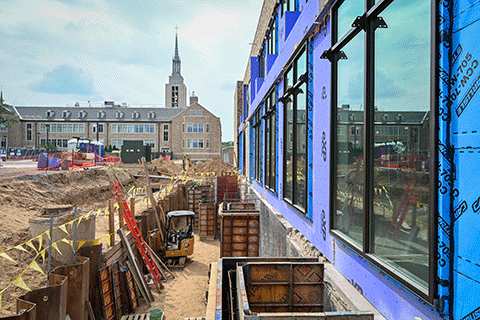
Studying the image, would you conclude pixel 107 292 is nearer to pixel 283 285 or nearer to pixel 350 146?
pixel 283 285

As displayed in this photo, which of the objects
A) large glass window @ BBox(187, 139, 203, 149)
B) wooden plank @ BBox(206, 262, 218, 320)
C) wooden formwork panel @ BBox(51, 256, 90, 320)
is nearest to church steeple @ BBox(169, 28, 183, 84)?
large glass window @ BBox(187, 139, 203, 149)

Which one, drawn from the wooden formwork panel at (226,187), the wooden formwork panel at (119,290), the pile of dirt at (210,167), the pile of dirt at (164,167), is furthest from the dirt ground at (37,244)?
the pile of dirt at (164,167)

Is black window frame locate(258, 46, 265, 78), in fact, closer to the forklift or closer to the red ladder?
the forklift

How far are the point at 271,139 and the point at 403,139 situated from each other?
863 cm

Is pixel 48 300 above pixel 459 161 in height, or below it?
below

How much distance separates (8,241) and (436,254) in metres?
11.2

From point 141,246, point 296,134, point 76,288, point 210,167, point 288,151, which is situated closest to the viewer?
point 296,134

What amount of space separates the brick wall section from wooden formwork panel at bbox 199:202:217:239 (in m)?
44.3

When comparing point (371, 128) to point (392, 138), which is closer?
point (392, 138)

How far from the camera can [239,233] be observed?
11570 millimetres

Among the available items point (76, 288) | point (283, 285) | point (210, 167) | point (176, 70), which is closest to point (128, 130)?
point (210, 167)

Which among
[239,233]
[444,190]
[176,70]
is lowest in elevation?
[239,233]

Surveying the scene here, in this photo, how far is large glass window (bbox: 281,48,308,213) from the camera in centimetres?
702

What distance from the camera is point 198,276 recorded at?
45.5ft
